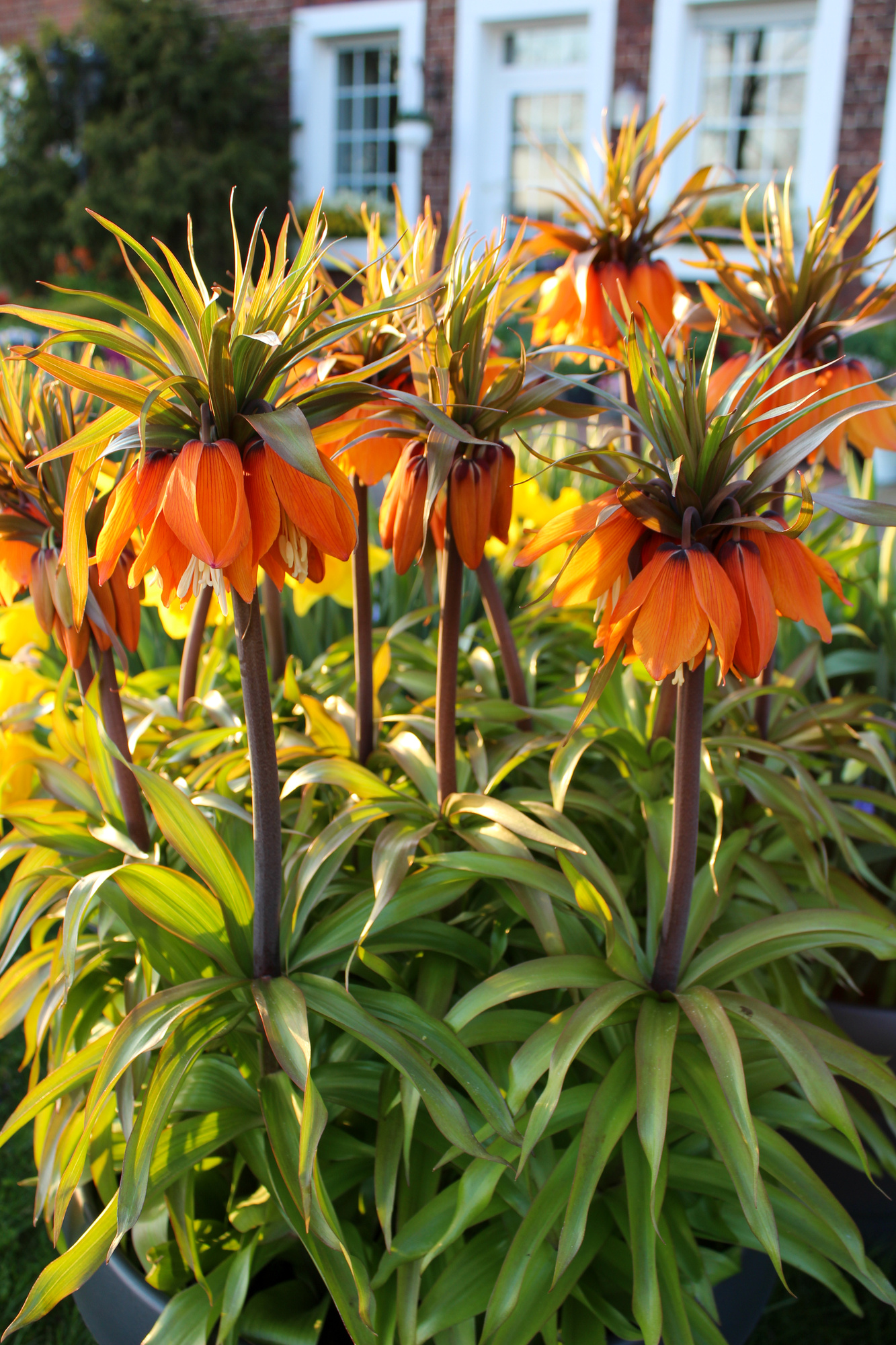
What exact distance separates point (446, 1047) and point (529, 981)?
97mm

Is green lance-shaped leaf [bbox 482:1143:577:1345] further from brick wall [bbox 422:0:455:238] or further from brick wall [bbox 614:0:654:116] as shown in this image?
brick wall [bbox 422:0:455:238]

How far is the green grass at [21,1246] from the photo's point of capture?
1341 mm

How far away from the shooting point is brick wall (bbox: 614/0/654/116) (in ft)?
24.3

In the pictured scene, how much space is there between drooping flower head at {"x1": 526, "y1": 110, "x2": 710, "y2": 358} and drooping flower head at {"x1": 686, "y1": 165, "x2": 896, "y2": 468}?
112 mm

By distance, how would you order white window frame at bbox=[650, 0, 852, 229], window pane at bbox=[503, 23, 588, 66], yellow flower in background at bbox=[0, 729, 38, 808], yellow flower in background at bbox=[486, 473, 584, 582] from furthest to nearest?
window pane at bbox=[503, 23, 588, 66], white window frame at bbox=[650, 0, 852, 229], yellow flower in background at bbox=[486, 473, 584, 582], yellow flower in background at bbox=[0, 729, 38, 808]

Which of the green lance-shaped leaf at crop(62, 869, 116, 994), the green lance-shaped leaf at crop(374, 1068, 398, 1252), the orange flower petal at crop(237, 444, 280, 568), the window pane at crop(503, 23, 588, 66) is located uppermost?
the window pane at crop(503, 23, 588, 66)

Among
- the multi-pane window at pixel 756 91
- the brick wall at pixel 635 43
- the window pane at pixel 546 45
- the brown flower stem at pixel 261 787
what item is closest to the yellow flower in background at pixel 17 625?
the brown flower stem at pixel 261 787

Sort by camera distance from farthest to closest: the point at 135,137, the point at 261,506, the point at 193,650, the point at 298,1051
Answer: the point at 135,137 < the point at 193,650 < the point at 298,1051 < the point at 261,506

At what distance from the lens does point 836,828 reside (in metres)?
1.15

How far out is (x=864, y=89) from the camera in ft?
22.7

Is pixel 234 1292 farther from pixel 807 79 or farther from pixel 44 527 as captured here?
pixel 807 79

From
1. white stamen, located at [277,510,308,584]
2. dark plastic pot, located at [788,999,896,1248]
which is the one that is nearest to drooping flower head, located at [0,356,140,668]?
white stamen, located at [277,510,308,584]

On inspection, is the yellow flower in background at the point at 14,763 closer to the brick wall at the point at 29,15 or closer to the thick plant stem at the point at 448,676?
the thick plant stem at the point at 448,676

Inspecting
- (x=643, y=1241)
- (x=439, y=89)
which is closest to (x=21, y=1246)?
(x=643, y=1241)
